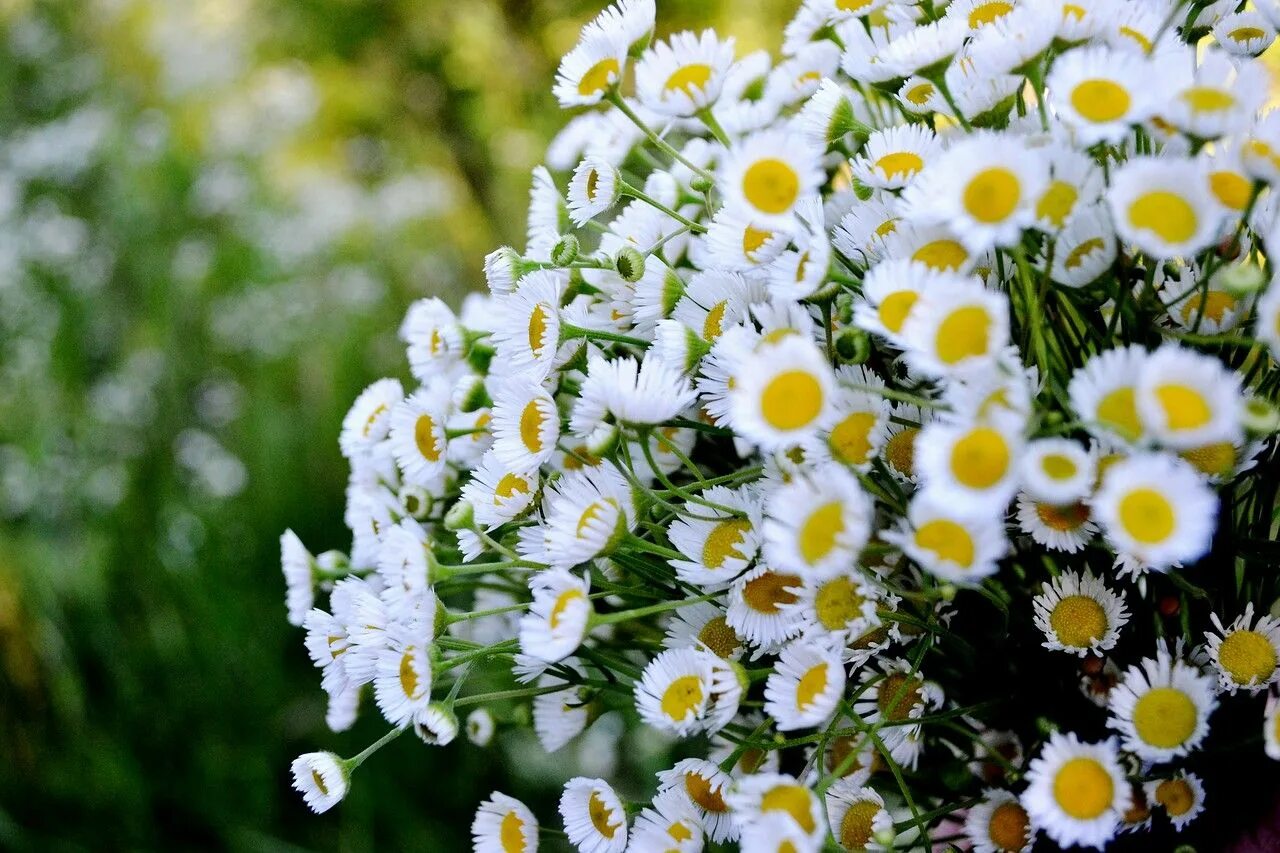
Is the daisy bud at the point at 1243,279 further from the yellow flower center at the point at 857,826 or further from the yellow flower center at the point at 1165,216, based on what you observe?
the yellow flower center at the point at 857,826

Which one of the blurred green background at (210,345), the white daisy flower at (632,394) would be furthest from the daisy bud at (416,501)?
the blurred green background at (210,345)

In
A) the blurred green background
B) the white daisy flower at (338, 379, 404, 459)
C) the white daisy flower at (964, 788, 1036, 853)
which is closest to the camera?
the white daisy flower at (964, 788, 1036, 853)

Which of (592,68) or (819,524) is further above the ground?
(592,68)

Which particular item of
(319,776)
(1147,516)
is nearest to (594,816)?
(319,776)

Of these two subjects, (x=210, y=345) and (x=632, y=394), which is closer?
(x=632, y=394)

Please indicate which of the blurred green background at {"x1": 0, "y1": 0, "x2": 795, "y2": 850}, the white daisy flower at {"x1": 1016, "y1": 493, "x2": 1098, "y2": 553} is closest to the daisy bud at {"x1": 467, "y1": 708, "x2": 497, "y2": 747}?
the white daisy flower at {"x1": 1016, "y1": 493, "x2": 1098, "y2": 553}

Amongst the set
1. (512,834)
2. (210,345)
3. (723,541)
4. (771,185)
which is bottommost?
(512,834)

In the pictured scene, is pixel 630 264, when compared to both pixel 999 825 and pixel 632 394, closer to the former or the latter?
pixel 632 394

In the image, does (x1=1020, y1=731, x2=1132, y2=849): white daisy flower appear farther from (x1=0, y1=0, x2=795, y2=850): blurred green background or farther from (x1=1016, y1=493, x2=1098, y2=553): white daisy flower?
(x1=0, y1=0, x2=795, y2=850): blurred green background
